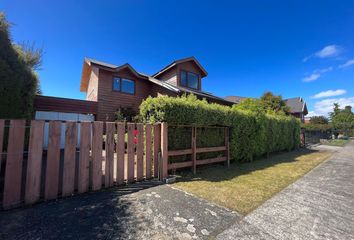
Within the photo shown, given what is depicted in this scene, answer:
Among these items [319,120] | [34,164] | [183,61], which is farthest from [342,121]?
[34,164]

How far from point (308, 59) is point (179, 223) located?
59.7ft

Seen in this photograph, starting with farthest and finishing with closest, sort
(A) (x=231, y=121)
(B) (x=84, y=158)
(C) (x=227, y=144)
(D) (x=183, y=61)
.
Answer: (D) (x=183, y=61) → (A) (x=231, y=121) → (C) (x=227, y=144) → (B) (x=84, y=158)

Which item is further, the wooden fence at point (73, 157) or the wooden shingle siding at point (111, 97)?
the wooden shingle siding at point (111, 97)

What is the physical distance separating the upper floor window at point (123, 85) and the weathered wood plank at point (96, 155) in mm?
10103

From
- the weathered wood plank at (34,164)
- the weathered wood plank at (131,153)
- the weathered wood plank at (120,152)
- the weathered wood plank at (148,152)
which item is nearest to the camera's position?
the weathered wood plank at (34,164)

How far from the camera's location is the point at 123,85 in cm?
1425

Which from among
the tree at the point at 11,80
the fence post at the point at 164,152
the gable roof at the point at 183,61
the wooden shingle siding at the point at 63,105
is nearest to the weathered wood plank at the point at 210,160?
the fence post at the point at 164,152

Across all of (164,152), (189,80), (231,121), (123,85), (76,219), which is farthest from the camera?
(189,80)

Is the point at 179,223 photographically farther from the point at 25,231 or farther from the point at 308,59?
the point at 308,59

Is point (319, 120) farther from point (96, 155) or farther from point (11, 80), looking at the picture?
point (11, 80)

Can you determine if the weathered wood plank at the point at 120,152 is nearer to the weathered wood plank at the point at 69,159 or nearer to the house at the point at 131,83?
the weathered wood plank at the point at 69,159

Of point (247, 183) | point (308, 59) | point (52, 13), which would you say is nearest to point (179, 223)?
point (247, 183)

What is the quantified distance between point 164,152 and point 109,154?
5.53ft

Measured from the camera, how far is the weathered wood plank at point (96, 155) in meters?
4.36
